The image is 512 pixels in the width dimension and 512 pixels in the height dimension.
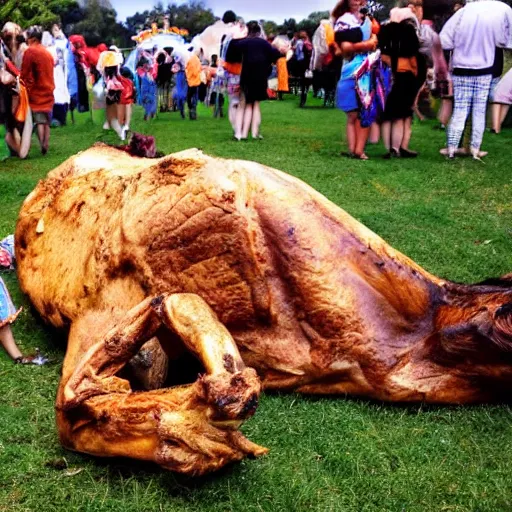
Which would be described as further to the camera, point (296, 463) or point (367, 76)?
point (367, 76)

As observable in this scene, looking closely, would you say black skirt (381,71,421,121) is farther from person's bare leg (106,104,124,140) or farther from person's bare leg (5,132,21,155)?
person's bare leg (5,132,21,155)

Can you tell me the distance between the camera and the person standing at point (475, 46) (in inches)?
377

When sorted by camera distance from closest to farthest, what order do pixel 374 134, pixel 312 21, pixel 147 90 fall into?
pixel 374 134
pixel 147 90
pixel 312 21

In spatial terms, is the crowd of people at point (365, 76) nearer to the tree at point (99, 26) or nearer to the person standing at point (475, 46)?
the person standing at point (475, 46)

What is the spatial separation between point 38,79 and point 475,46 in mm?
6697

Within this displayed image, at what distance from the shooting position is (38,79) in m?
11.9

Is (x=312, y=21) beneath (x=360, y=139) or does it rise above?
above

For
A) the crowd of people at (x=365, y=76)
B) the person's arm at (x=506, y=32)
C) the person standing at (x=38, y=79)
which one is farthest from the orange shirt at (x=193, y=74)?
the person's arm at (x=506, y=32)

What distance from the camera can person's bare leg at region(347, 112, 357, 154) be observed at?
10.4 meters

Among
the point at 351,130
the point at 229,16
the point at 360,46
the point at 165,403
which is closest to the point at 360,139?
the point at 351,130

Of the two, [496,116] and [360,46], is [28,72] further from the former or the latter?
[496,116]

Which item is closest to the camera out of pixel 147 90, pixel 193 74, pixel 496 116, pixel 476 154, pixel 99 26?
pixel 476 154

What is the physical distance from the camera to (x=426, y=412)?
3.23 m

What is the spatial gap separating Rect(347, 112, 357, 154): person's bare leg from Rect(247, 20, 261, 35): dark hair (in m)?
3.23
